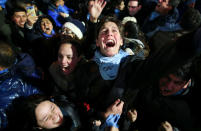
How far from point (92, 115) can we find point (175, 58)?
3.72 feet

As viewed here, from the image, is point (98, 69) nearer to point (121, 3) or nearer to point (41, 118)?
point (41, 118)

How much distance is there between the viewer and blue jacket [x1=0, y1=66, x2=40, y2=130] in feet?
4.62

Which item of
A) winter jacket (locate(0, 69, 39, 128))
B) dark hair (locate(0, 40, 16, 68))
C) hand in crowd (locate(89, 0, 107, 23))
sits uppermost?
hand in crowd (locate(89, 0, 107, 23))

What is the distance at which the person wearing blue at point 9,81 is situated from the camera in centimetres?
142

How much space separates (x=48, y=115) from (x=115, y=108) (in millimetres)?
685

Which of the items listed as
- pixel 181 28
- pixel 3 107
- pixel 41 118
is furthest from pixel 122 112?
pixel 181 28

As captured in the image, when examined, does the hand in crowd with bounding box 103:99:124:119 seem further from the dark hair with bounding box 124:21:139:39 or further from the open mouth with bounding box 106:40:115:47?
the dark hair with bounding box 124:21:139:39

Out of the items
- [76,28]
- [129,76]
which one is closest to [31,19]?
[76,28]

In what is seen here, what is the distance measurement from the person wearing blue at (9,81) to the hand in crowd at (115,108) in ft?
3.14

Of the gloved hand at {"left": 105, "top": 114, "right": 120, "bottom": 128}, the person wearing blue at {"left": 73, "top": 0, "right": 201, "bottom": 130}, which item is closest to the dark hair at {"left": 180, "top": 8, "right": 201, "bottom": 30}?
the person wearing blue at {"left": 73, "top": 0, "right": 201, "bottom": 130}

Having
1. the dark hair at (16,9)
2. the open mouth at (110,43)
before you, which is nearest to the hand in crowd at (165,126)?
the open mouth at (110,43)

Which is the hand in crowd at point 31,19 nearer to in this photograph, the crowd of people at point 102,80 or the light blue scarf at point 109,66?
the crowd of people at point 102,80

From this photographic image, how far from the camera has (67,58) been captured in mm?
1634

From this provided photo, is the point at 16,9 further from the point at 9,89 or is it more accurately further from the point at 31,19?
the point at 9,89
